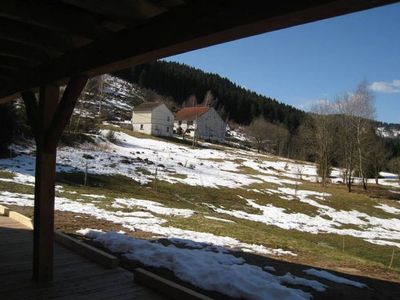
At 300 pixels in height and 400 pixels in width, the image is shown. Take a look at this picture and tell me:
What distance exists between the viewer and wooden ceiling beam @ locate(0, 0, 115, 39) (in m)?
3.44

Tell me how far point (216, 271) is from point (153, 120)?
68886 mm

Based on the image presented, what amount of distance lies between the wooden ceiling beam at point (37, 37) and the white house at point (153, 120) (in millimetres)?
69306

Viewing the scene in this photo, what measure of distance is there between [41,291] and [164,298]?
4.78 feet

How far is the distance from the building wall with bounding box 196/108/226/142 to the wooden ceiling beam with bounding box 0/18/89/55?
260 feet

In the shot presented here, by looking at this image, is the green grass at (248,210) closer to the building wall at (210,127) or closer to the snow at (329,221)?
the snow at (329,221)

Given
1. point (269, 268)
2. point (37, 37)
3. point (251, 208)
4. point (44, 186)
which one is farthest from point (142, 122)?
point (37, 37)

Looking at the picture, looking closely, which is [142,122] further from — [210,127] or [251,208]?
[251,208]

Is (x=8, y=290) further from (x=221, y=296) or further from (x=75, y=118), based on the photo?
(x=75, y=118)

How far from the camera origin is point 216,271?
6852 mm

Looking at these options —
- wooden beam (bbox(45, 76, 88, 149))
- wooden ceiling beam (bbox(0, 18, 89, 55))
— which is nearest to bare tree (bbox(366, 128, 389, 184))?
wooden beam (bbox(45, 76, 88, 149))

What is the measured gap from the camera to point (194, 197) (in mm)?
25078

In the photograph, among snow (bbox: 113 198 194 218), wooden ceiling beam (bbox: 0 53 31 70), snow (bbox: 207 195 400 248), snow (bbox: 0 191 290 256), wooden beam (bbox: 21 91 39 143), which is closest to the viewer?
wooden beam (bbox: 21 91 39 143)

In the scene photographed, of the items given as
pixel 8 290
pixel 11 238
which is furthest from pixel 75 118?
pixel 8 290

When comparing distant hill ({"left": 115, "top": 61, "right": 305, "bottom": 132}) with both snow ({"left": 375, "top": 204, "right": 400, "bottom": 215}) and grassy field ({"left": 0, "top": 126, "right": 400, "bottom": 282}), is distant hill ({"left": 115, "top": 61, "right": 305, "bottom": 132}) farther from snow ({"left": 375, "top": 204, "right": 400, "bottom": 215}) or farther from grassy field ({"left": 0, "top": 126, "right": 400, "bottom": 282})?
snow ({"left": 375, "top": 204, "right": 400, "bottom": 215})
